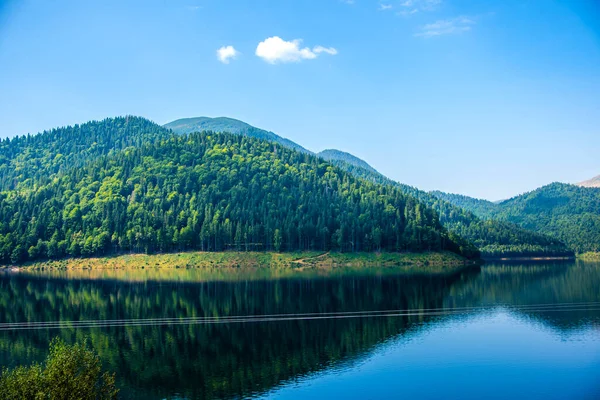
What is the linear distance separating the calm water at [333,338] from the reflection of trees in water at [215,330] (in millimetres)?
218

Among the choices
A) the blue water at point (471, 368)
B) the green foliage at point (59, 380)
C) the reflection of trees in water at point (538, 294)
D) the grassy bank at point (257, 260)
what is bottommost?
the blue water at point (471, 368)

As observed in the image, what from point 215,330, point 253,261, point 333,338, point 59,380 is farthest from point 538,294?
point 253,261

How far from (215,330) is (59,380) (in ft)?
108

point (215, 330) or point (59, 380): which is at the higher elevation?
point (59, 380)

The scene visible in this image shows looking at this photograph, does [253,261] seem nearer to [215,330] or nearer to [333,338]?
[215,330]

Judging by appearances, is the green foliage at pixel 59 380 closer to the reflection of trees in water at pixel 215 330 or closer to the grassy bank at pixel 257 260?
the reflection of trees in water at pixel 215 330

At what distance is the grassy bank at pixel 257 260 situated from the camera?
168750 mm

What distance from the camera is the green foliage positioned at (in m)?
30.7

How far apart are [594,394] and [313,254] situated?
453 ft

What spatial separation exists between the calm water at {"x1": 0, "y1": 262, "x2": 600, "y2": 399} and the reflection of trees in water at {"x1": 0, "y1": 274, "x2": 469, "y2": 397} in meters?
0.22

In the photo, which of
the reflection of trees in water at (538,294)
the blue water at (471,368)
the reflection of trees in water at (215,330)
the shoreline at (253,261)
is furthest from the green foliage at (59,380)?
the shoreline at (253,261)

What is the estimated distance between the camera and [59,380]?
31.8 metres

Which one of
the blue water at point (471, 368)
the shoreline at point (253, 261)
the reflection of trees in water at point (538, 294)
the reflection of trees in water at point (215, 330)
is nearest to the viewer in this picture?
the blue water at point (471, 368)

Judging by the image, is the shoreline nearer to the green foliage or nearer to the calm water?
the calm water
